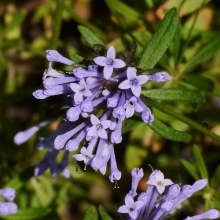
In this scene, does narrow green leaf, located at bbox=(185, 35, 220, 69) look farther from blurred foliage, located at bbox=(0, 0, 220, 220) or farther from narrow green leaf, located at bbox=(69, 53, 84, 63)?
narrow green leaf, located at bbox=(69, 53, 84, 63)

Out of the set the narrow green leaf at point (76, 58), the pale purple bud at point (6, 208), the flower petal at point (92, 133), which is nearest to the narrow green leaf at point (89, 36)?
the narrow green leaf at point (76, 58)

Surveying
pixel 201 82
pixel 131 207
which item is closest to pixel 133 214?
pixel 131 207

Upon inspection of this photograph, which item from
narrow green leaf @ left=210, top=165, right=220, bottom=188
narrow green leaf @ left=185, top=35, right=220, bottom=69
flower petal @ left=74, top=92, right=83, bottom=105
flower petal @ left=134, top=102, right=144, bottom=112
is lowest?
narrow green leaf @ left=210, top=165, right=220, bottom=188

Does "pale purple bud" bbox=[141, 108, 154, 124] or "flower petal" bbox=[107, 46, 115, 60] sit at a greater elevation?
"flower petal" bbox=[107, 46, 115, 60]

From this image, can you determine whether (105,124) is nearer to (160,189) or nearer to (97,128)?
(97,128)

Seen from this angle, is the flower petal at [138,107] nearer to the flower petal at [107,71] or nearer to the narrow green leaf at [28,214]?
the flower petal at [107,71]

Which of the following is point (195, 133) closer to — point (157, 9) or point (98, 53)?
point (157, 9)

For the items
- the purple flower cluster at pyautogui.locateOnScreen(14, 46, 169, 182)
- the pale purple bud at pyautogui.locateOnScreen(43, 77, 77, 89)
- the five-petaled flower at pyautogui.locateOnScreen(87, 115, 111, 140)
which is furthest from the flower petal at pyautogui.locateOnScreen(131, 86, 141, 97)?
the pale purple bud at pyautogui.locateOnScreen(43, 77, 77, 89)
